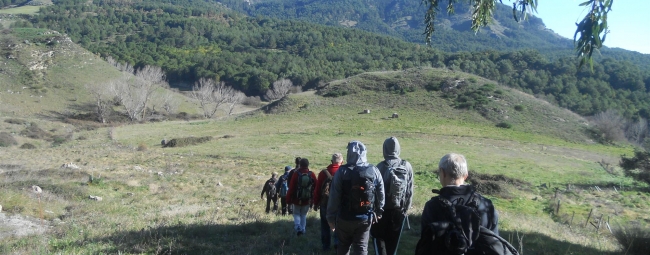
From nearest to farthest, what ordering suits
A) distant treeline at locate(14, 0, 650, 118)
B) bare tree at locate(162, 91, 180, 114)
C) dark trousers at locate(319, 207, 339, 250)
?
dark trousers at locate(319, 207, 339, 250) < bare tree at locate(162, 91, 180, 114) < distant treeline at locate(14, 0, 650, 118)

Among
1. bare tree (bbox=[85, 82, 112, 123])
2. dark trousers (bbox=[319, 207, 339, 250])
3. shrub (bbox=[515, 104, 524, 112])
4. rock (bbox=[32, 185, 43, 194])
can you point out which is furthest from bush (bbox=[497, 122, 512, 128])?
bare tree (bbox=[85, 82, 112, 123])

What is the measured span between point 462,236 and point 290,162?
21.9m

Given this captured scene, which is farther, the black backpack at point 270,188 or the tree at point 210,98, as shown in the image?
the tree at point 210,98

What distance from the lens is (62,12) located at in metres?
128

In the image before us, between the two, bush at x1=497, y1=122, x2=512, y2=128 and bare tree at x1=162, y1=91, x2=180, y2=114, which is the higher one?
bush at x1=497, y1=122, x2=512, y2=128

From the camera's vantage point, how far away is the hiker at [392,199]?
4.75 meters

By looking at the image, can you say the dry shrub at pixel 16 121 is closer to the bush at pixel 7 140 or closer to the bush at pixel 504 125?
the bush at pixel 7 140

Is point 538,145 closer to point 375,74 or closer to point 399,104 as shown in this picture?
point 399,104

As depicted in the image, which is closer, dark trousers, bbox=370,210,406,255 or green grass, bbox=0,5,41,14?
dark trousers, bbox=370,210,406,255

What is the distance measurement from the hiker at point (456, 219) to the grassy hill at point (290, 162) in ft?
12.2

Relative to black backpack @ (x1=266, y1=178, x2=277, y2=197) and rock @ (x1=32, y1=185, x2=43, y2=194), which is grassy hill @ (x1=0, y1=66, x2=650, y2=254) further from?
black backpack @ (x1=266, y1=178, x2=277, y2=197)

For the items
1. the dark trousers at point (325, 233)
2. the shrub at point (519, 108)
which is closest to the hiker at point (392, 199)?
the dark trousers at point (325, 233)

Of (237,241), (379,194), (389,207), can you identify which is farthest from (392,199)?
(237,241)

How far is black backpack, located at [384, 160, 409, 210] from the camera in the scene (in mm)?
4738
